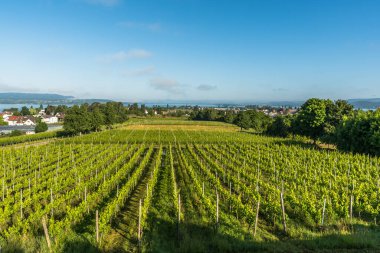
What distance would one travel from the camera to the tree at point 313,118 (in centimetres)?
3969

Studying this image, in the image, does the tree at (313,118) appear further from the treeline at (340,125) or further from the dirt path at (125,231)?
the dirt path at (125,231)

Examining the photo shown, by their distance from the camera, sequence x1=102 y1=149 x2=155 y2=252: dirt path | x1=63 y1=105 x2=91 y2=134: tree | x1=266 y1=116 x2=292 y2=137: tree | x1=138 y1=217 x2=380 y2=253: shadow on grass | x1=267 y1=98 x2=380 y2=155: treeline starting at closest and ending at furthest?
x1=138 y1=217 x2=380 y2=253: shadow on grass
x1=102 y1=149 x2=155 y2=252: dirt path
x1=267 y1=98 x2=380 y2=155: treeline
x1=63 y1=105 x2=91 y2=134: tree
x1=266 y1=116 x2=292 y2=137: tree

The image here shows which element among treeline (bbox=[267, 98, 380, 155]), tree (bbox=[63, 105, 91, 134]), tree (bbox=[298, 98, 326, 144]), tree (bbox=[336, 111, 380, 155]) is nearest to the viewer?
tree (bbox=[336, 111, 380, 155])

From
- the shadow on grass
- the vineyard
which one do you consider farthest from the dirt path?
the shadow on grass

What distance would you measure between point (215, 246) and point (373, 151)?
26.6m

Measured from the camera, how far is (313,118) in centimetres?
3997

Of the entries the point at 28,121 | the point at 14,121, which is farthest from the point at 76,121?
the point at 14,121

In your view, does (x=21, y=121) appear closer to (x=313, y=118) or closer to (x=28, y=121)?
(x=28, y=121)

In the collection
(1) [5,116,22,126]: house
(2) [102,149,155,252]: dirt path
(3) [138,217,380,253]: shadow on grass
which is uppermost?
(3) [138,217,380,253]: shadow on grass

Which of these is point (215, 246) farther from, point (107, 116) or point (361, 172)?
point (107, 116)

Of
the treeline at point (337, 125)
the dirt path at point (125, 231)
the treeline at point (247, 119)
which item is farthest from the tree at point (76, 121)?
the dirt path at point (125, 231)

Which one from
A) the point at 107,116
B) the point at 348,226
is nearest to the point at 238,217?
the point at 348,226

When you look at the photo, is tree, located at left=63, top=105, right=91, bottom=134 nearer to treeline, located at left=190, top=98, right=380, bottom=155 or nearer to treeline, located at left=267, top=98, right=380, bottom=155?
treeline, located at left=190, top=98, right=380, bottom=155

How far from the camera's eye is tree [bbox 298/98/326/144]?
39688 millimetres
